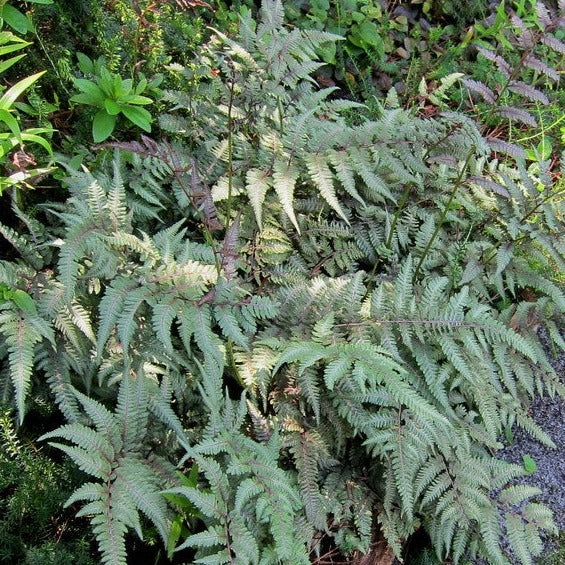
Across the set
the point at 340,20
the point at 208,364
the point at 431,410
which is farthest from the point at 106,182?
the point at 340,20

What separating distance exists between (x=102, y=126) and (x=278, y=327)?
1338mm

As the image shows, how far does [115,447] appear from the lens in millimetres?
2625

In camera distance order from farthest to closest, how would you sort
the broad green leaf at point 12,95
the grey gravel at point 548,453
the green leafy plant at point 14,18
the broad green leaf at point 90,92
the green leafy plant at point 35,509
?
the grey gravel at point 548,453, the broad green leaf at point 90,92, the green leafy plant at point 14,18, the broad green leaf at point 12,95, the green leafy plant at point 35,509

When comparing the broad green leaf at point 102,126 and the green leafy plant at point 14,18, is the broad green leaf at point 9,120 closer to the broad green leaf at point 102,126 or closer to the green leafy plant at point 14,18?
the broad green leaf at point 102,126

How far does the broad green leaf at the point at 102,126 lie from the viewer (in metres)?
2.95

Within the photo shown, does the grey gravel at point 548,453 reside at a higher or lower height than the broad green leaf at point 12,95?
lower

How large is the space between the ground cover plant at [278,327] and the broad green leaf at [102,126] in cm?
7

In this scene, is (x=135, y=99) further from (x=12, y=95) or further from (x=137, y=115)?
(x=12, y=95)

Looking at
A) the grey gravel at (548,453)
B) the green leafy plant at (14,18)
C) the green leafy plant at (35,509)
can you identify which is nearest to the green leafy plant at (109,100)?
the green leafy plant at (14,18)

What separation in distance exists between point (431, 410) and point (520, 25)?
1854mm

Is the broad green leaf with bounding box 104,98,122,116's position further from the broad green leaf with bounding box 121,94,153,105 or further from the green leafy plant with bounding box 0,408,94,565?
the green leafy plant with bounding box 0,408,94,565

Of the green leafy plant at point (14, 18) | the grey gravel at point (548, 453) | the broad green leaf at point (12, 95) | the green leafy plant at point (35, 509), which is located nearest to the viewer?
the green leafy plant at point (35, 509)

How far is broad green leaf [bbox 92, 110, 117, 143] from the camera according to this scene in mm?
2949

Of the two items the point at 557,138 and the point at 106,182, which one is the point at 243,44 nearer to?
the point at 106,182
